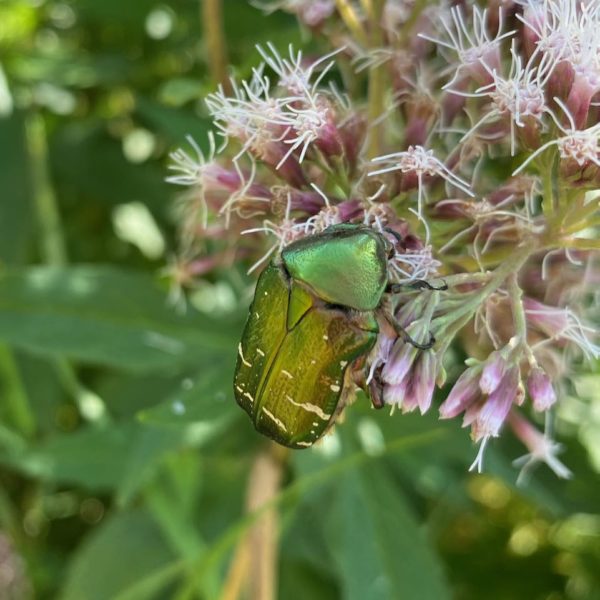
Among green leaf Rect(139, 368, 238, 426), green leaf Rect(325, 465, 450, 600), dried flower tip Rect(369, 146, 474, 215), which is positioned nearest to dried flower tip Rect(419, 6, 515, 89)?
dried flower tip Rect(369, 146, 474, 215)

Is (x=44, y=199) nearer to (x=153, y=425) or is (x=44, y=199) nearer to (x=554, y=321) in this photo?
(x=153, y=425)

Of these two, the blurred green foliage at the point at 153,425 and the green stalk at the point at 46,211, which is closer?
the blurred green foliage at the point at 153,425

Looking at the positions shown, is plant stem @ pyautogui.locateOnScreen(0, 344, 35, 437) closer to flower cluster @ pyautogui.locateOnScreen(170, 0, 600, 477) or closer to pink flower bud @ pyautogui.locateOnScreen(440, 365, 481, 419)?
flower cluster @ pyautogui.locateOnScreen(170, 0, 600, 477)

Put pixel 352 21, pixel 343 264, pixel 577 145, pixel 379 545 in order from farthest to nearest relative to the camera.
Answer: pixel 379 545, pixel 352 21, pixel 343 264, pixel 577 145

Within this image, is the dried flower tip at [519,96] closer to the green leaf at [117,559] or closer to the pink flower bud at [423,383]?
the pink flower bud at [423,383]

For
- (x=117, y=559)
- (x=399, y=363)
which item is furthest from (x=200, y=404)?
(x=117, y=559)

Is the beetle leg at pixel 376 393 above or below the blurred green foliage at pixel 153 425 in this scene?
above

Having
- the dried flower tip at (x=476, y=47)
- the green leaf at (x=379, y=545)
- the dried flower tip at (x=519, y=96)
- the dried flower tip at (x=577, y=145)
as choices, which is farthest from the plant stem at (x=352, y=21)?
the green leaf at (x=379, y=545)
